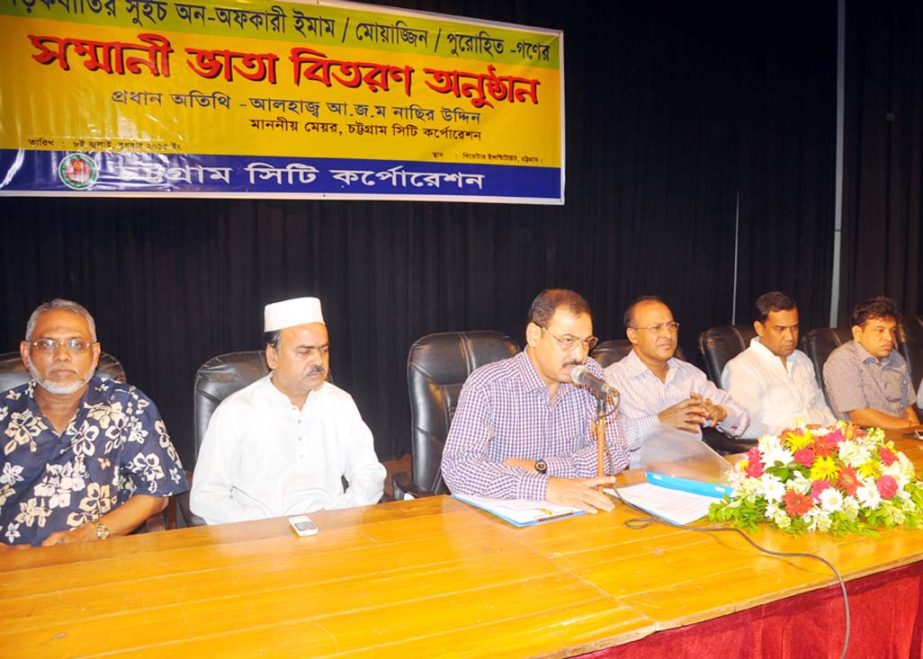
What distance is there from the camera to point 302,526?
1983mm

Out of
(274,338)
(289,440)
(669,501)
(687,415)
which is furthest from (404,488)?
(687,415)

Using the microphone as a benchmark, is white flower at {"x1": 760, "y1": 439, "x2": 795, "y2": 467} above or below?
below

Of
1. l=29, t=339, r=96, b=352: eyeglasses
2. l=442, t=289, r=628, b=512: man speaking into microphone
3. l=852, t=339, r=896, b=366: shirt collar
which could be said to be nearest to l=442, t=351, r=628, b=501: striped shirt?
l=442, t=289, r=628, b=512: man speaking into microphone

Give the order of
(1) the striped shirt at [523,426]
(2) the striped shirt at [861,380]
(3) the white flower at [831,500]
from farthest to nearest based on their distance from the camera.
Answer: (2) the striped shirt at [861,380] → (1) the striped shirt at [523,426] → (3) the white flower at [831,500]

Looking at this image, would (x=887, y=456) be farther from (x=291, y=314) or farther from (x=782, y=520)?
(x=291, y=314)

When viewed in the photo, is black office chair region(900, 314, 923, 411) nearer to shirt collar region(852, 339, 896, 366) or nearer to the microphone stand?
shirt collar region(852, 339, 896, 366)

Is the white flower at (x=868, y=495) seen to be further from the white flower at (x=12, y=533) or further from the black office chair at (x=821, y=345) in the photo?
the black office chair at (x=821, y=345)

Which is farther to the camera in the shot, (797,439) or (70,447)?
(70,447)

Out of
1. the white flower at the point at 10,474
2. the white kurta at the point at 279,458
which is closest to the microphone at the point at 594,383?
the white kurta at the point at 279,458

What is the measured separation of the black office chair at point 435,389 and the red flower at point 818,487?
137 centimetres

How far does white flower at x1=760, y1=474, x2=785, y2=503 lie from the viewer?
198cm

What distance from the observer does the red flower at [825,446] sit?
6.68ft

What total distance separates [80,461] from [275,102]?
249 cm

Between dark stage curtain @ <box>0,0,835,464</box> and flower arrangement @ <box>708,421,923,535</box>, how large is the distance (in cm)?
318
